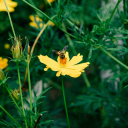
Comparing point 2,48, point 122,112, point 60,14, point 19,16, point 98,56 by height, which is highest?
point 60,14

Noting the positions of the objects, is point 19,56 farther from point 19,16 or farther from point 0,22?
point 19,16

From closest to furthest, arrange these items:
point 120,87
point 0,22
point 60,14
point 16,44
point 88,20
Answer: point 16,44 < point 60,14 < point 120,87 < point 0,22 < point 88,20

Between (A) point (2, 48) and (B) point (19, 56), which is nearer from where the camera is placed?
(B) point (19, 56)

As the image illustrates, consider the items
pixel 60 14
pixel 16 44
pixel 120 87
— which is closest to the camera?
pixel 16 44

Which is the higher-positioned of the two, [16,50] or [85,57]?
[16,50]

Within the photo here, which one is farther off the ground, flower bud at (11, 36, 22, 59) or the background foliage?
flower bud at (11, 36, 22, 59)

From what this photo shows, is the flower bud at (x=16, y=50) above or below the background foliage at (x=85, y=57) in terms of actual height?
above

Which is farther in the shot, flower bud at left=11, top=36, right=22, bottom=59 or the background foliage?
the background foliage

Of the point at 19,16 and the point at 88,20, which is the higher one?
the point at 19,16

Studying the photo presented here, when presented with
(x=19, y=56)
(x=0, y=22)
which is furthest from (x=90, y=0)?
(x=19, y=56)

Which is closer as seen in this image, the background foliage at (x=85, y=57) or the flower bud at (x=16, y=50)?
the flower bud at (x=16, y=50)

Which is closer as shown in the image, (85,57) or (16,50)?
(16,50)
